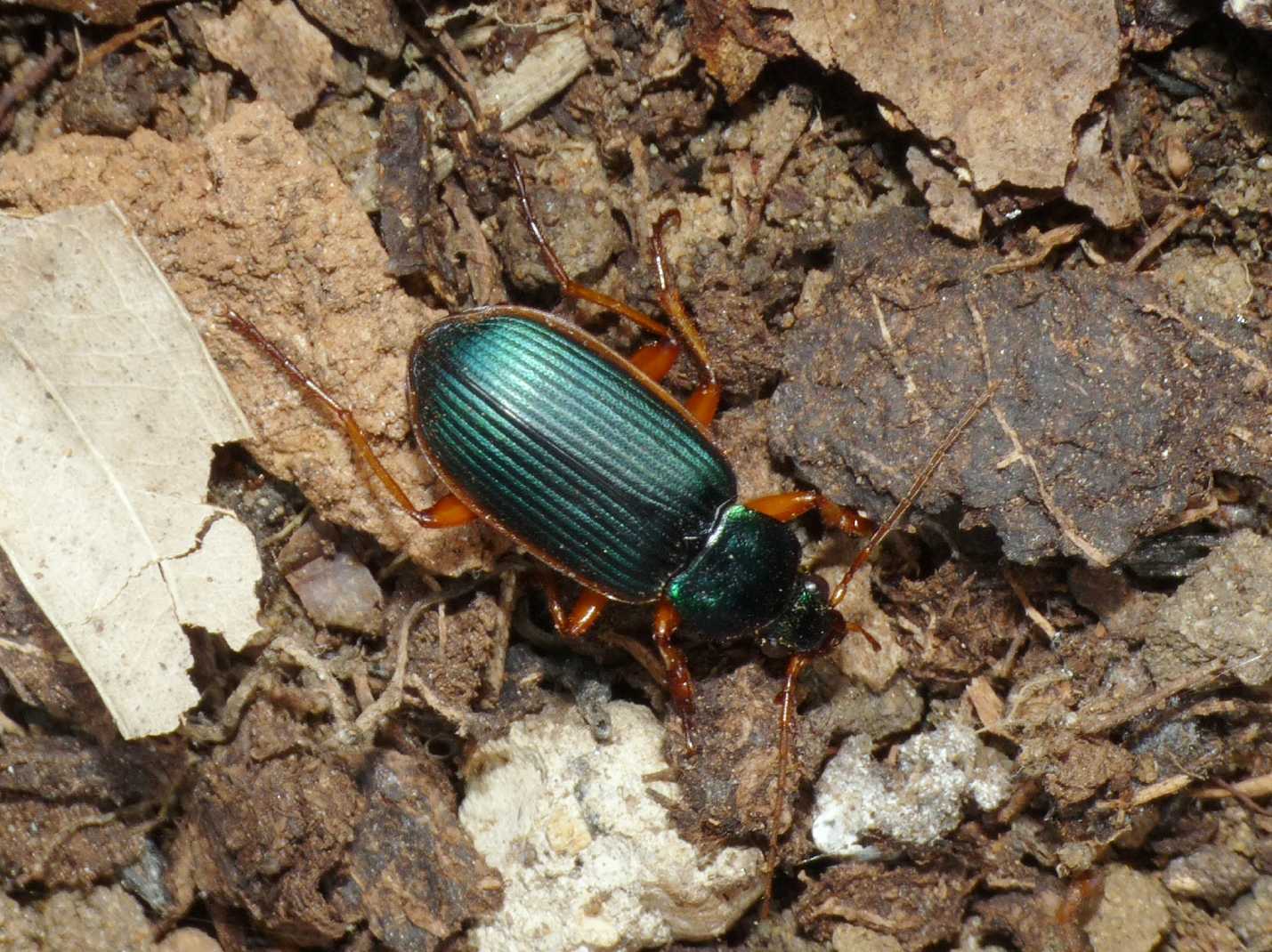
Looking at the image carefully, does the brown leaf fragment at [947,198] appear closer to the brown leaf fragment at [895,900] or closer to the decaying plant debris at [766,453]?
the decaying plant debris at [766,453]

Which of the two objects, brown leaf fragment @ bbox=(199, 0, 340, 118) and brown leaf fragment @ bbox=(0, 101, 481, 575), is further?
brown leaf fragment @ bbox=(199, 0, 340, 118)

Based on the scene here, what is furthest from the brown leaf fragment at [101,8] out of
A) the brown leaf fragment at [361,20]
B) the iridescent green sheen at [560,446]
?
the iridescent green sheen at [560,446]

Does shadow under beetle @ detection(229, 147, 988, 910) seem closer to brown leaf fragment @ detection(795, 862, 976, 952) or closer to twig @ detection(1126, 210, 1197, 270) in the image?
brown leaf fragment @ detection(795, 862, 976, 952)

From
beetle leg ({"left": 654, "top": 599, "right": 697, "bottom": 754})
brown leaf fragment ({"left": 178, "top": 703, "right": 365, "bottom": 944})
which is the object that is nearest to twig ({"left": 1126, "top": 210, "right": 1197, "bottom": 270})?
beetle leg ({"left": 654, "top": 599, "right": 697, "bottom": 754})

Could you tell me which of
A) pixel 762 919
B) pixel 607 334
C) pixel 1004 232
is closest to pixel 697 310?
pixel 607 334

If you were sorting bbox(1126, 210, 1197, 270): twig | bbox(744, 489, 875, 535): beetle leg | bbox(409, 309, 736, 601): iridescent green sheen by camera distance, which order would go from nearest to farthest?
bbox(409, 309, 736, 601): iridescent green sheen, bbox(1126, 210, 1197, 270): twig, bbox(744, 489, 875, 535): beetle leg

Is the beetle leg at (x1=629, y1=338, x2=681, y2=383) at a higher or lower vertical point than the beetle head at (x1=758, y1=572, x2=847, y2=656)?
higher
